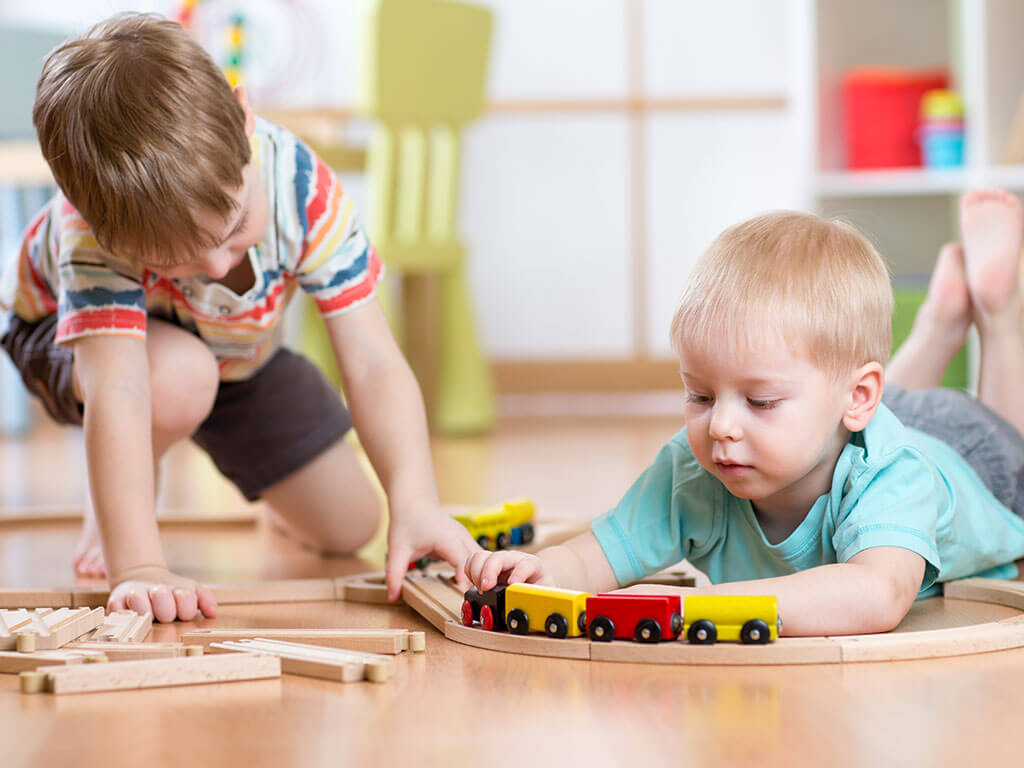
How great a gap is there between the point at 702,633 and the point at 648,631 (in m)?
0.03

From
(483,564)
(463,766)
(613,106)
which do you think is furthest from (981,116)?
(463,766)

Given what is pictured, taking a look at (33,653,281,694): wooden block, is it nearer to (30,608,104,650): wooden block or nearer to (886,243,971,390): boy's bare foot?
(30,608,104,650): wooden block

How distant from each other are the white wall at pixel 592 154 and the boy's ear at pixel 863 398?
2.35 metres

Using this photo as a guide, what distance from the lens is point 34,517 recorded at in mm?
1548

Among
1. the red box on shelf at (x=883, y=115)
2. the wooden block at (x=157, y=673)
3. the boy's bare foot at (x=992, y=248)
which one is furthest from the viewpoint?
the red box on shelf at (x=883, y=115)

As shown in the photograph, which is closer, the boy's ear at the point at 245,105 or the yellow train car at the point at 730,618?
the yellow train car at the point at 730,618

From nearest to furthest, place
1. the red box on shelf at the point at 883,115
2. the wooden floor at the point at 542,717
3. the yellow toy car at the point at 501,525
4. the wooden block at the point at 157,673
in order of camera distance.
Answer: the wooden floor at the point at 542,717 < the wooden block at the point at 157,673 < the yellow toy car at the point at 501,525 < the red box on shelf at the point at 883,115

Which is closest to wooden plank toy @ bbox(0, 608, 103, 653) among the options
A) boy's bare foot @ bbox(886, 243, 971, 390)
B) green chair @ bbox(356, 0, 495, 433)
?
boy's bare foot @ bbox(886, 243, 971, 390)

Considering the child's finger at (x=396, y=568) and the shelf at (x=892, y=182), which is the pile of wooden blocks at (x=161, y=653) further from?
the shelf at (x=892, y=182)

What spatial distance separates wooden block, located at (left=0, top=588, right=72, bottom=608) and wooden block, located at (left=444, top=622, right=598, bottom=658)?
1.11 feet

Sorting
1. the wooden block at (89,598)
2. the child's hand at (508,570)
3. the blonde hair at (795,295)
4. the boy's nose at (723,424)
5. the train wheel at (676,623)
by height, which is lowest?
the wooden block at (89,598)

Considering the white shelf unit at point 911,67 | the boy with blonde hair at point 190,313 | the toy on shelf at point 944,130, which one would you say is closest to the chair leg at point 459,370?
the white shelf unit at point 911,67

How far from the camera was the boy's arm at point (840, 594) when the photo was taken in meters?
0.78

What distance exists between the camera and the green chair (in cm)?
258
